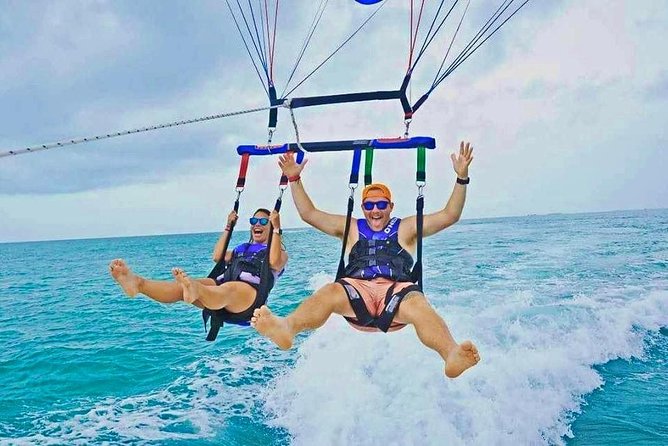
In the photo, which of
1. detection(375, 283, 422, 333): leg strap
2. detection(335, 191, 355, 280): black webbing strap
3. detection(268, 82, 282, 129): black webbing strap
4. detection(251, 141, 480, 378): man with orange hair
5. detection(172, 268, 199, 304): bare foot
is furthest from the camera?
detection(268, 82, 282, 129): black webbing strap

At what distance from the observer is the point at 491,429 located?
23.4ft

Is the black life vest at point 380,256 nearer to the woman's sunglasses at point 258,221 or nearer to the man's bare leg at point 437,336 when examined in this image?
the man's bare leg at point 437,336

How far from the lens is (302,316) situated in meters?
3.58

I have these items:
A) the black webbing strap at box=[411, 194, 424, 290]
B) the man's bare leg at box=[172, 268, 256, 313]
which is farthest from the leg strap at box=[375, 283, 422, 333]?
the man's bare leg at box=[172, 268, 256, 313]

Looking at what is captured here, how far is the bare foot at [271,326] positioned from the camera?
3.22 meters

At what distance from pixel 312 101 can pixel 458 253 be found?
24281 mm

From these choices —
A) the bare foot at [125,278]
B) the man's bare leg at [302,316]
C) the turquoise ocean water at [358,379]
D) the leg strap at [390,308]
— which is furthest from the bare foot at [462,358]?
the turquoise ocean water at [358,379]

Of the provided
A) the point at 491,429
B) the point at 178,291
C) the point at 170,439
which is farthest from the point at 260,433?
the point at 178,291

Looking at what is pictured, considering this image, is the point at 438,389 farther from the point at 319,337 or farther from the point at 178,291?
the point at 178,291

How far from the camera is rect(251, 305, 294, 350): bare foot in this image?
3.22 metres

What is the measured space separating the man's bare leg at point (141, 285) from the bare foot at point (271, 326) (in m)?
0.96

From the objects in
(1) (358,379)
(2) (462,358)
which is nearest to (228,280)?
(2) (462,358)

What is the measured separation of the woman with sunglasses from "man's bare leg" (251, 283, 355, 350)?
2.44 feet

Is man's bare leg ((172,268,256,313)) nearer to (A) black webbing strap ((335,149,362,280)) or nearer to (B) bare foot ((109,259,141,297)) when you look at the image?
(B) bare foot ((109,259,141,297))
